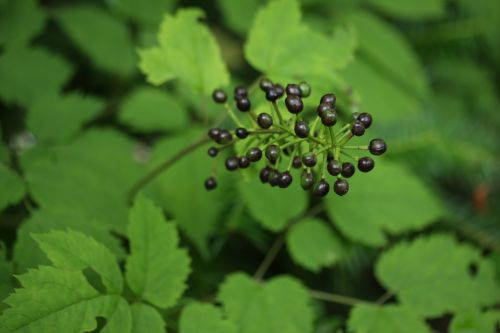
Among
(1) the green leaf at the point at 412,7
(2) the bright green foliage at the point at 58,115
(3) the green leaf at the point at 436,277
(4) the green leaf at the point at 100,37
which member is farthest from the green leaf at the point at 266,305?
(1) the green leaf at the point at 412,7

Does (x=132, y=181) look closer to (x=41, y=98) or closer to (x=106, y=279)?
(x=41, y=98)

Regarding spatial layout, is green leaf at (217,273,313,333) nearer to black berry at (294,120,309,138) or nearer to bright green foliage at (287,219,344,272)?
bright green foliage at (287,219,344,272)

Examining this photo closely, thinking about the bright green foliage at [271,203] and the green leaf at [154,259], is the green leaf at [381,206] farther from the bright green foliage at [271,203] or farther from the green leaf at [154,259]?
the green leaf at [154,259]

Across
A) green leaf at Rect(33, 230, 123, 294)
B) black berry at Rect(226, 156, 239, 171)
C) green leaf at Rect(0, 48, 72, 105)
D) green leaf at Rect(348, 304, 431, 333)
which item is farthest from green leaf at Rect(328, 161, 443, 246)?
green leaf at Rect(0, 48, 72, 105)

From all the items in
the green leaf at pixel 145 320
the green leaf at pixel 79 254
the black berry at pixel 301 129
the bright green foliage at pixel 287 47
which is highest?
the bright green foliage at pixel 287 47

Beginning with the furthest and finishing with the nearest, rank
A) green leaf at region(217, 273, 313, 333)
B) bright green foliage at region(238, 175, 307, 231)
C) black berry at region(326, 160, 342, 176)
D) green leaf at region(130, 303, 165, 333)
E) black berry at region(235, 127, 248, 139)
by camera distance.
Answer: bright green foliage at region(238, 175, 307, 231) < green leaf at region(217, 273, 313, 333) < green leaf at region(130, 303, 165, 333) < black berry at region(235, 127, 248, 139) < black berry at region(326, 160, 342, 176)
